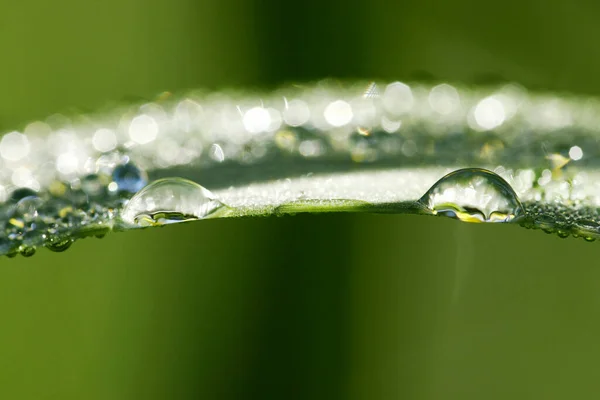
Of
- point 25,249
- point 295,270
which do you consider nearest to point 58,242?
point 25,249

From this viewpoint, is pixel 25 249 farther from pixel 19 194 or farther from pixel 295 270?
pixel 295 270

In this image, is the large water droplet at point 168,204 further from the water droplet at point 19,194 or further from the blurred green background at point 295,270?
the blurred green background at point 295,270

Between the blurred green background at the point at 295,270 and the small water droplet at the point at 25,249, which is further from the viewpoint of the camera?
the blurred green background at the point at 295,270

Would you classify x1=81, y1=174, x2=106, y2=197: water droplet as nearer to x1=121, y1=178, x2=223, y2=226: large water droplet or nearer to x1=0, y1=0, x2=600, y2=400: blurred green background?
x1=121, y1=178, x2=223, y2=226: large water droplet

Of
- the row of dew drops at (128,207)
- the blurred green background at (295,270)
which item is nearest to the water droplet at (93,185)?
the row of dew drops at (128,207)

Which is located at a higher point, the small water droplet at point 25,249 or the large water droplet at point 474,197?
the large water droplet at point 474,197

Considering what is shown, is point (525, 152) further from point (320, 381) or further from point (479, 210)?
point (320, 381)

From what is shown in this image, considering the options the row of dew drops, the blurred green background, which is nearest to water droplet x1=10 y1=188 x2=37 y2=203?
the row of dew drops
